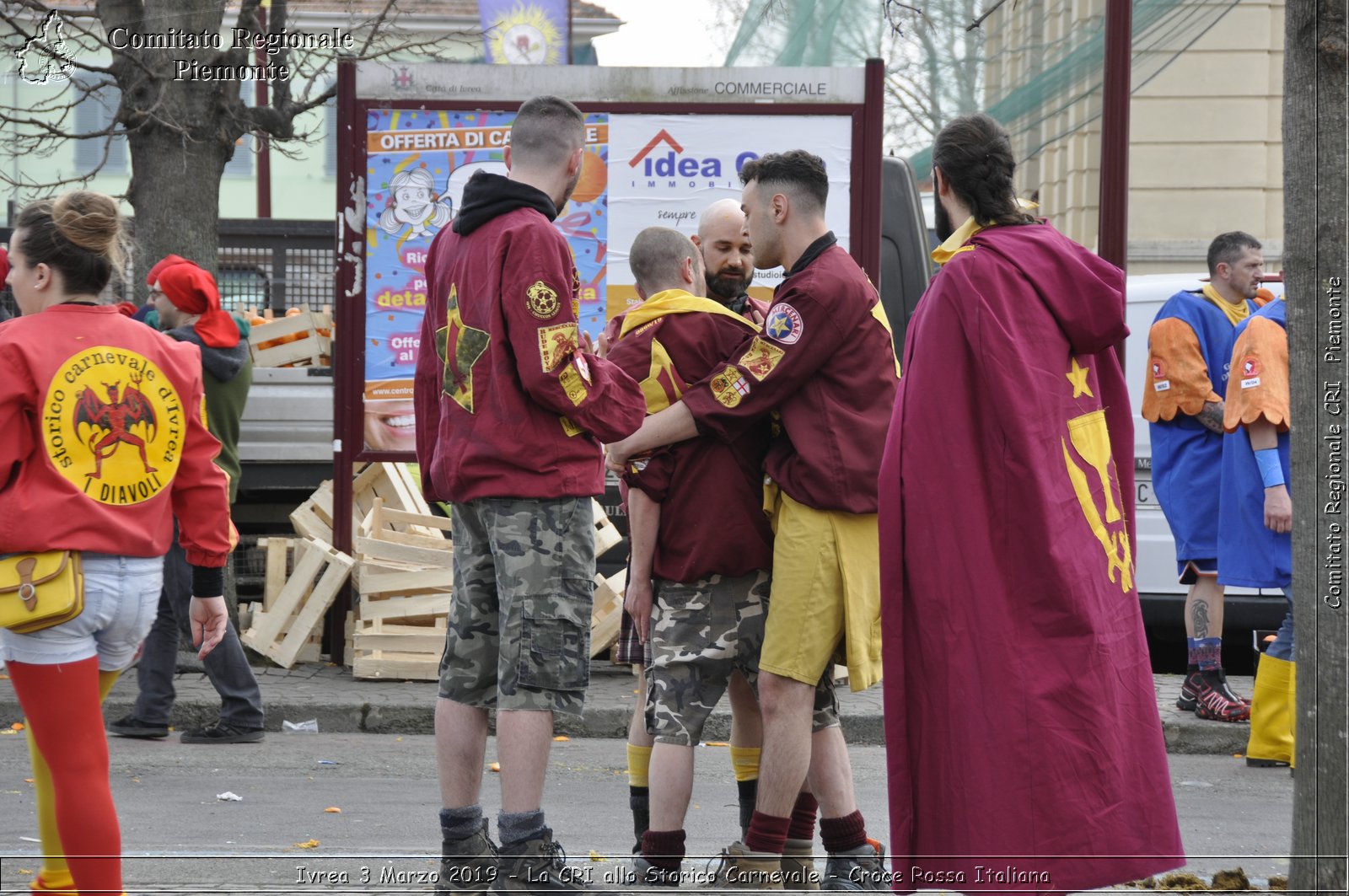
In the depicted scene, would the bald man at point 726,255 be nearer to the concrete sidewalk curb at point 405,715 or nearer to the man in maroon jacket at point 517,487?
the man in maroon jacket at point 517,487

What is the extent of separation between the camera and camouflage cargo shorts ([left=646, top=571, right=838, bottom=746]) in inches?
171

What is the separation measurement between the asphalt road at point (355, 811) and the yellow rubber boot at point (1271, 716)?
86 millimetres

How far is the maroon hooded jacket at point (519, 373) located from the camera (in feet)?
13.1

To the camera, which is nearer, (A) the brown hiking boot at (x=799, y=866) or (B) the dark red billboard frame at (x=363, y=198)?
(A) the brown hiking boot at (x=799, y=866)

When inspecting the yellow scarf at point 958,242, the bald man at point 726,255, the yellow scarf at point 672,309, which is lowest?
the yellow scarf at point 672,309

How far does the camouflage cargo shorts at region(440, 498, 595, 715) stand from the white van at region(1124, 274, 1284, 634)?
5284mm

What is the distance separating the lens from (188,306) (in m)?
6.98

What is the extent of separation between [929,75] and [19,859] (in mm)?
12443

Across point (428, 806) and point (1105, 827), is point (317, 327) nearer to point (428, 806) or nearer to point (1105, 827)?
point (428, 806)

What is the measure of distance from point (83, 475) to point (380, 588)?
14.4 ft

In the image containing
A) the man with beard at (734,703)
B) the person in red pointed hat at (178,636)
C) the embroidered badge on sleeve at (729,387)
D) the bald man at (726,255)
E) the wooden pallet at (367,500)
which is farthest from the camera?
the wooden pallet at (367,500)

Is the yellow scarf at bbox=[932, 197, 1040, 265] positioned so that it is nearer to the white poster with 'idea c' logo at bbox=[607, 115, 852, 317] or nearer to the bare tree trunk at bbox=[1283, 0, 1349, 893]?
the bare tree trunk at bbox=[1283, 0, 1349, 893]

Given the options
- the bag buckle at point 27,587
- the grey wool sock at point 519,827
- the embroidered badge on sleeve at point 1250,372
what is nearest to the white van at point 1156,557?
the embroidered badge on sleeve at point 1250,372

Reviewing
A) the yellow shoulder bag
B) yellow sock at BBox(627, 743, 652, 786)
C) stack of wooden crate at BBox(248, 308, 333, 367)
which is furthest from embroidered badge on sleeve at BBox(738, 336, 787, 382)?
stack of wooden crate at BBox(248, 308, 333, 367)
